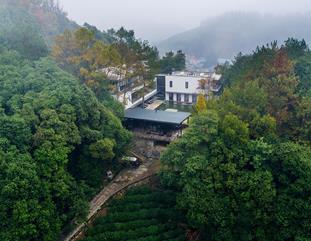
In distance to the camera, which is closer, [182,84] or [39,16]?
[182,84]

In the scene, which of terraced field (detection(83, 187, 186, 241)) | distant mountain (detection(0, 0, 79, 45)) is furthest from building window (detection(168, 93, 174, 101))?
terraced field (detection(83, 187, 186, 241))

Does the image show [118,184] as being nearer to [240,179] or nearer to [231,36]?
[240,179]

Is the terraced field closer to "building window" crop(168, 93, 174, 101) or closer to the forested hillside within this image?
the forested hillside

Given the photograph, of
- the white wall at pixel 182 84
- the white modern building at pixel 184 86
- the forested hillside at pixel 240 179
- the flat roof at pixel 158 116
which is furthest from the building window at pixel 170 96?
the forested hillside at pixel 240 179

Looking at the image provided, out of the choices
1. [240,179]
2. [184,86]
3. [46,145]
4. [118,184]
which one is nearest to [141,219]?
[118,184]

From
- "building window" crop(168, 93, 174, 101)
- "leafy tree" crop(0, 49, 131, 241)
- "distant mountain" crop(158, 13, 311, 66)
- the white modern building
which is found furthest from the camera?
"distant mountain" crop(158, 13, 311, 66)

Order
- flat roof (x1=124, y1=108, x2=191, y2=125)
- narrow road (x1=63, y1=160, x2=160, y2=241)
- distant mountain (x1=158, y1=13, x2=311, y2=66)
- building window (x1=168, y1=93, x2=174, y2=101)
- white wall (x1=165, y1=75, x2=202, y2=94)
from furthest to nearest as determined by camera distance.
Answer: distant mountain (x1=158, y1=13, x2=311, y2=66) → building window (x1=168, y1=93, x2=174, y2=101) → white wall (x1=165, y1=75, x2=202, y2=94) → flat roof (x1=124, y1=108, x2=191, y2=125) → narrow road (x1=63, y1=160, x2=160, y2=241)
